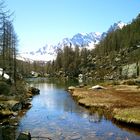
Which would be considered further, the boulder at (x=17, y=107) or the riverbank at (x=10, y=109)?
the boulder at (x=17, y=107)

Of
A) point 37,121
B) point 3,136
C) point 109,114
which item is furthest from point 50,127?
point 109,114

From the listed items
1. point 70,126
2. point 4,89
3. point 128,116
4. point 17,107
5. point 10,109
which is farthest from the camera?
point 4,89

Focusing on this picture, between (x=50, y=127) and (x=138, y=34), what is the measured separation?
166 meters

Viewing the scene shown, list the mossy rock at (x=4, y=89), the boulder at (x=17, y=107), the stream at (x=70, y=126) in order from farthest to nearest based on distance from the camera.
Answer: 1. the mossy rock at (x=4, y=89)
2. the boulder at (x=17, y=107)
3. the stream at (x=70, y=126)

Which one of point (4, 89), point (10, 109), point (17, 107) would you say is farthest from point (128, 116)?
point (4, 89)

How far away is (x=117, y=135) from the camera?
30.6m

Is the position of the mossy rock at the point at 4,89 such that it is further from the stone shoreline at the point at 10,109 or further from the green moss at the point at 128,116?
the green moss at the point at 128,116

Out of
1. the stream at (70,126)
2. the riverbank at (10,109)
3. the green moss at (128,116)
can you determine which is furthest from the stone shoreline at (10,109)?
the green moss at (128,116)

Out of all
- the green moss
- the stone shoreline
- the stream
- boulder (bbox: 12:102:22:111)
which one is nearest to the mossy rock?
the stone shoreline

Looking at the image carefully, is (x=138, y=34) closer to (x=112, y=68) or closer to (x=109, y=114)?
(x=112, y=68)

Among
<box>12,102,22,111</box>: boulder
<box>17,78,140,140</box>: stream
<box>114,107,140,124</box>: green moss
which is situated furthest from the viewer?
<box>12,102,22,111</box>: boulder

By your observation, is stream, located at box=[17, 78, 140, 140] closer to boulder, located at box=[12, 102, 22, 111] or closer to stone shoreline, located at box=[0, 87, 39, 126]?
stone shoreline, located at box=[0, 87, 39, 126]

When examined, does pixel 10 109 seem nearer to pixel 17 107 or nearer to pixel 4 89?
pixel 17 107

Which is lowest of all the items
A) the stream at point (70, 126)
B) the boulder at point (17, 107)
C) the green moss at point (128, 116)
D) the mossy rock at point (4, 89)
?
the stream at point (70, 126)
